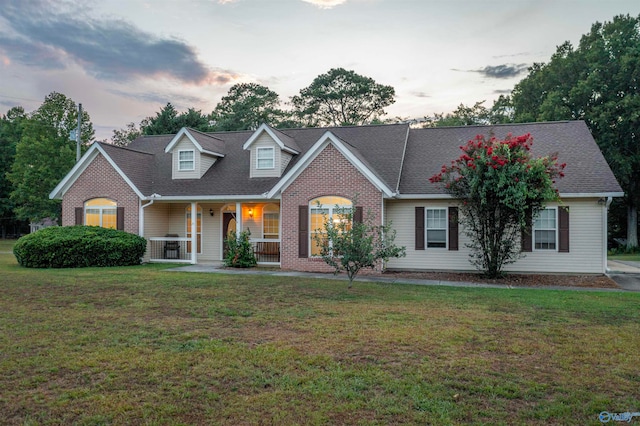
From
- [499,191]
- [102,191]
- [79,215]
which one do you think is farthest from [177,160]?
[499,191]

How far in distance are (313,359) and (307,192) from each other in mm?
11038

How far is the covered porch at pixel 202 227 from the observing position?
62.2 feet

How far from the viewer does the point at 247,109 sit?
41.5 metres

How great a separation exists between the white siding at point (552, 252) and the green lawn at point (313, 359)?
528cm

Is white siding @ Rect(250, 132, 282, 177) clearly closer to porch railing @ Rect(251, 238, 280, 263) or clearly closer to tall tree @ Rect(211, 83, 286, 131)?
porch railing @ Rect(251, 238, 280, 263)

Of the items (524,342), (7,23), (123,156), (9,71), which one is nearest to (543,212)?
(524,342)

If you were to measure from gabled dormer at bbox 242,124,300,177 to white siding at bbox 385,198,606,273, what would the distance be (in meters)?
5.80

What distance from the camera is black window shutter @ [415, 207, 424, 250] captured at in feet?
54.3

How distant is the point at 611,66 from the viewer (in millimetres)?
28109

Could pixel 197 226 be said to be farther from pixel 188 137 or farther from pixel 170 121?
pixel 170 121

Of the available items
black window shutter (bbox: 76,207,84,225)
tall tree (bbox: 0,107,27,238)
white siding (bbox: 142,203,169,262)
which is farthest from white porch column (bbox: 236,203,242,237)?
tall tree (bbox: 0,107,27,238)

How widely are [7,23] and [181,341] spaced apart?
65.5ft

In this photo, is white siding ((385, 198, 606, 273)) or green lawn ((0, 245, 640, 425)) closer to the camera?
green lawn ((0, 245, 640, 425))

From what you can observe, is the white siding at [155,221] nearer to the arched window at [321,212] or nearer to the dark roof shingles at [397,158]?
the dark roof shingles at [397,158]
